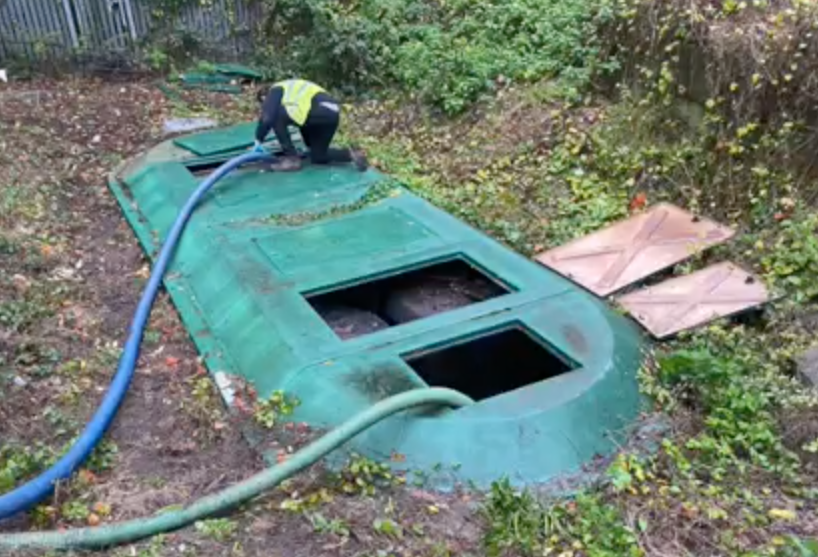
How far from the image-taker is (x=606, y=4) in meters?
7.13

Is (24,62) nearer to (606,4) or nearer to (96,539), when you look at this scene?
(606,4)

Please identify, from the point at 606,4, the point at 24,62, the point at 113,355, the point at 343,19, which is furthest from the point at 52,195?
the point at 606,4

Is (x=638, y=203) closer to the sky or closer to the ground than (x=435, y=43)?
closer to the ground

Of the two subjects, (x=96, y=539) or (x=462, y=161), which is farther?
(x=462, y=161)

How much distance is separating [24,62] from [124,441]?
20.5ft

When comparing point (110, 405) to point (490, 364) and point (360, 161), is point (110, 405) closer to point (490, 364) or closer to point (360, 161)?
point (490, 364)

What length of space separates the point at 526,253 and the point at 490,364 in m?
1.17

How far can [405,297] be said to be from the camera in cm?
526

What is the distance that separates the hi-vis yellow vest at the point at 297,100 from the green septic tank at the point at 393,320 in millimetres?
493

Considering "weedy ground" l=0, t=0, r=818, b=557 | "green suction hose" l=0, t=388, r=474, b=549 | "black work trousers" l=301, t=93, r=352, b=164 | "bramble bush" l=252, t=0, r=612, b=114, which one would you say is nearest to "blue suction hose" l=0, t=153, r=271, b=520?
"weedy ground" l=0, t=0, r=818, b=557

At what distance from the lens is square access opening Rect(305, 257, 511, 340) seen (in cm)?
511

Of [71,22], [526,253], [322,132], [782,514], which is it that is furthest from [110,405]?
[71,22]

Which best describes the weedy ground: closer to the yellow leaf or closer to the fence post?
the yellow leaf

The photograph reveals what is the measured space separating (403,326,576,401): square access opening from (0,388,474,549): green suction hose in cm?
86
